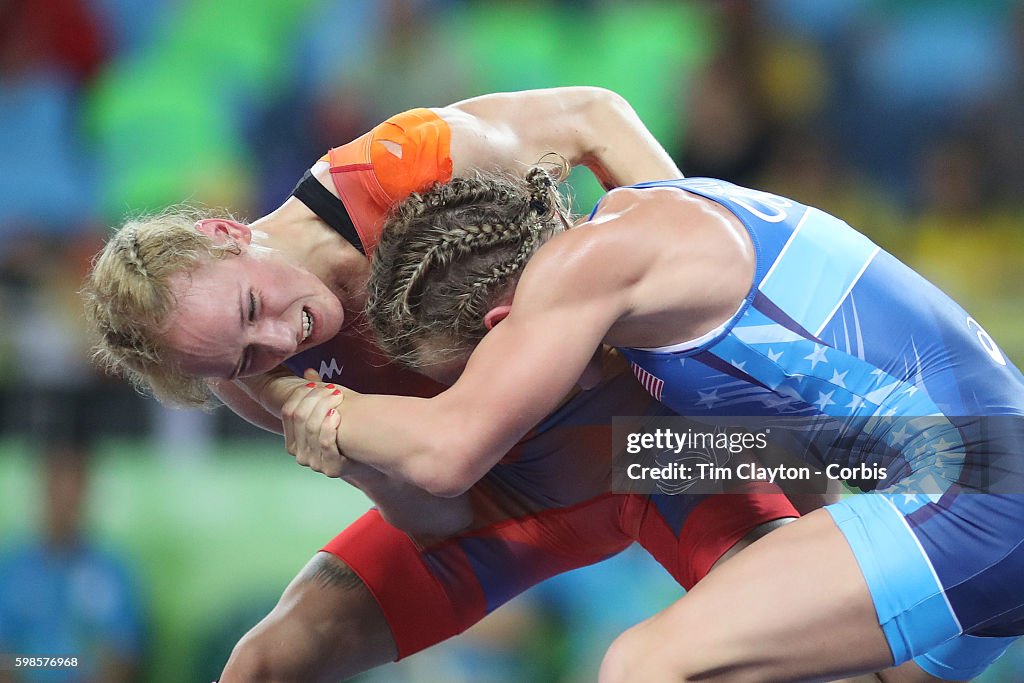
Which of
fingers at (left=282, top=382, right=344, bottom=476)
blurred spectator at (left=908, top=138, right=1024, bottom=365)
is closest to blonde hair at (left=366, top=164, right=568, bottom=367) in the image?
fingers at (left=282, top=382, right=344, bottom=476)

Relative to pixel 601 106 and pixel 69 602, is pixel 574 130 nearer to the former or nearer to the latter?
pixel 601 106

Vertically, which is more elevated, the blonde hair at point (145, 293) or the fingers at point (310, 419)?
the blonde hair at point (145, 293)

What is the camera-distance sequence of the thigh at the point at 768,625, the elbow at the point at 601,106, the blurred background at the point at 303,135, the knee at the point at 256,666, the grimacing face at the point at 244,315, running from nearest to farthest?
the thigh at the point at 768,625, the grimacing face at the point at 244,315, the knee at the point at 256,666, the elbow at the point at 601,106, the blurred background at the point at 303,135

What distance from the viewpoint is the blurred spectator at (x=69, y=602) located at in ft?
10.3

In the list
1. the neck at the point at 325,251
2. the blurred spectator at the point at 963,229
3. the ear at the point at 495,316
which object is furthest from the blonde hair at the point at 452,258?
the blurred spectator at the point at 963,229

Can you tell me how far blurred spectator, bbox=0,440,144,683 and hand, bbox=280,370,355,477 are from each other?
145 cm

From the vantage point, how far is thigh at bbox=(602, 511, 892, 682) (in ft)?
5.12

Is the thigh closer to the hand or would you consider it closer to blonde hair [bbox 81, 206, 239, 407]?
the hand

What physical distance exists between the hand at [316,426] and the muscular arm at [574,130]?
25.5 inches

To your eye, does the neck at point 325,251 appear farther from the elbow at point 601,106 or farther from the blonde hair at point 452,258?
the elbow at point 601,106

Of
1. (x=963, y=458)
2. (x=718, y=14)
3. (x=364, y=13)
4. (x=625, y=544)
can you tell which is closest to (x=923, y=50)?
(x=718, y=14)

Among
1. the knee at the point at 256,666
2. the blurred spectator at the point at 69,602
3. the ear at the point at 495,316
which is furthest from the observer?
the blurred spectator at the point at 69,602

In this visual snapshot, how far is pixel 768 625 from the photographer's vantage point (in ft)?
5.13

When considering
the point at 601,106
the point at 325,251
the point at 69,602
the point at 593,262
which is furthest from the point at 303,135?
the point at 593,262
